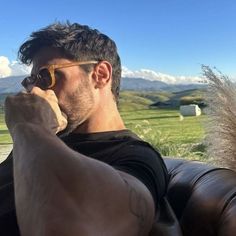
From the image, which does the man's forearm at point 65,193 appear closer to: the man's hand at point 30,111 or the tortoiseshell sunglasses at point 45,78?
the man's hand at point 30,111

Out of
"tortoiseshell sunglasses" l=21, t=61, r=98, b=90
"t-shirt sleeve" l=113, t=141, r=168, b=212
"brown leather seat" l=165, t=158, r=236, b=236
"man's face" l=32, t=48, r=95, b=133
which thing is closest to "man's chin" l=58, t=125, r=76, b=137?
"man's face" l=32, t=48, r=95, b=133

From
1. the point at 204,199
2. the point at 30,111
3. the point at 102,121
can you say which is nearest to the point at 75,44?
the point at 102,121

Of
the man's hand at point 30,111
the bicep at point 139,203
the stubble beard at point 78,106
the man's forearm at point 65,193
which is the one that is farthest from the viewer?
the stubble beard at point 78,106

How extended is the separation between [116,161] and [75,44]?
591 mm

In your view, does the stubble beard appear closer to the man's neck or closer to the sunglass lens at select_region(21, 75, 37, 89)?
the man's neck

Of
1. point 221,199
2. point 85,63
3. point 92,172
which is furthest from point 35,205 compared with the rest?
point 85,63

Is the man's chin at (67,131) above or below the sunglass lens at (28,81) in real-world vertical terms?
below

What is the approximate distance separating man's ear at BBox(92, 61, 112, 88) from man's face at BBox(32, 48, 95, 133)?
0.12 feet

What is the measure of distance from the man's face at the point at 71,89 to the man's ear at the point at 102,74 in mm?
36

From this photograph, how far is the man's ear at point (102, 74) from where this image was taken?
6.31 feet

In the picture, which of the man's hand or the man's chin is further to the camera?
the man's chin

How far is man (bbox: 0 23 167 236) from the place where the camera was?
1.17 m

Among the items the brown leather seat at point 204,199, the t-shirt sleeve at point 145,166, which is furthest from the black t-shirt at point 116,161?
the brown leather seat at point 204,199

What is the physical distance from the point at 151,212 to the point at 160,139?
4917 mm
